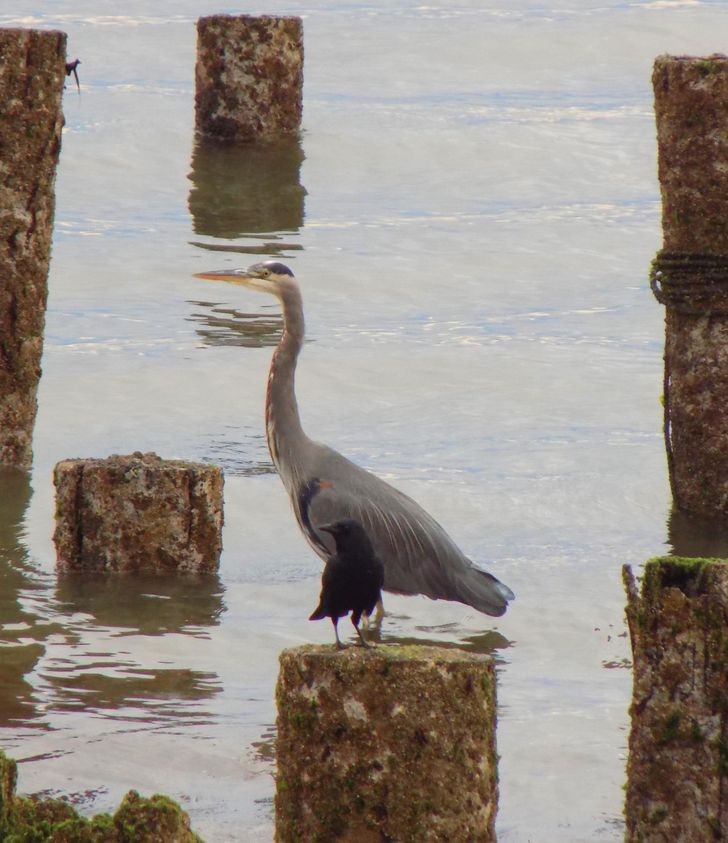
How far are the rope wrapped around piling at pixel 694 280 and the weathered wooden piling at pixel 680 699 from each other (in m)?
4.24

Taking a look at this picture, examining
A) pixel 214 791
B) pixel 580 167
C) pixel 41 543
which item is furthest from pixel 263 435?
pixel 580 167

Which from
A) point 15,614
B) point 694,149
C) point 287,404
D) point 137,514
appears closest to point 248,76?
point 287,404

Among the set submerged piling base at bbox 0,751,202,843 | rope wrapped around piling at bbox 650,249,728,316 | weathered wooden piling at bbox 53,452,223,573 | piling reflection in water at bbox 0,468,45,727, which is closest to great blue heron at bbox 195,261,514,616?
weathered wooden piling at bbox 53,452,223,573

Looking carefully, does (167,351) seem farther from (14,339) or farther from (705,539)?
(705,539)

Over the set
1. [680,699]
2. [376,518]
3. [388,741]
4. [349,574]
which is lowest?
[376,518]

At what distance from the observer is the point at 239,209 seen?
17859mm

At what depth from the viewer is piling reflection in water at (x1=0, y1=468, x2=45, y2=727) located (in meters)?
6.96

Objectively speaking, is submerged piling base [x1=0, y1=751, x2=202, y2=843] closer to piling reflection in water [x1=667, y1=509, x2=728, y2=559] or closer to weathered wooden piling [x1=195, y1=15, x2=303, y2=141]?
piling reflection in water [x1=667, y1=509, x2=728, y2=559]

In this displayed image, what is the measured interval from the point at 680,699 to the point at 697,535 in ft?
15.4

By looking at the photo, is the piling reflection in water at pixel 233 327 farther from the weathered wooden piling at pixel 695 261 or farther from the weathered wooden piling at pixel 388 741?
the weathered wooden piling at pixel 388 741

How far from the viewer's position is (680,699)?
16.5 feet

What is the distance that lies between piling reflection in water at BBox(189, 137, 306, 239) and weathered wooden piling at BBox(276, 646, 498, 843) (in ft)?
39.9

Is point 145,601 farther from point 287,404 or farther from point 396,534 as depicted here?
point 287,404

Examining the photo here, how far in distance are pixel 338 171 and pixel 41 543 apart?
11289 mm
